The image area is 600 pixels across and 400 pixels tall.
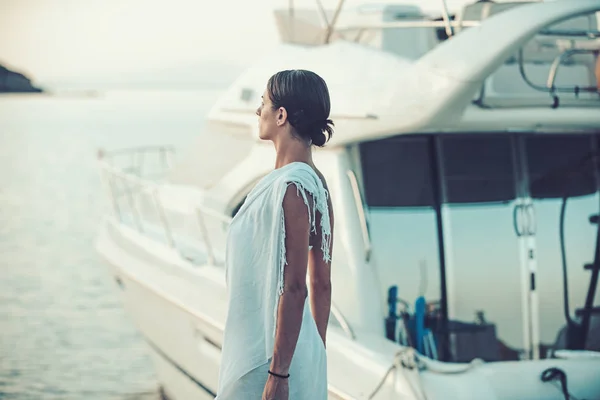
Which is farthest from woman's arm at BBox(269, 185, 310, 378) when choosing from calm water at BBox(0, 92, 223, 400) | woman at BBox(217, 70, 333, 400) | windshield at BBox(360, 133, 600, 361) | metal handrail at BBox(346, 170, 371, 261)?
calm water at BBox(0, 92, 223, 400)

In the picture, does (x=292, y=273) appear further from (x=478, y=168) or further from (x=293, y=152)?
(x=478, y=168)

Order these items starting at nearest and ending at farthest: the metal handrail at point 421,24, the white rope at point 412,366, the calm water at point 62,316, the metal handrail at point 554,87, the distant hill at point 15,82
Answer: the white rope at point 412,366
the metal handrail at point 554,87
the metal handrail at point 421,24
the calm water at point 62,316
the distant hill at point 15,82

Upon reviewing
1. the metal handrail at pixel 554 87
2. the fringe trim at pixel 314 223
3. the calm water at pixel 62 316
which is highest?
the metal handrail at pixel 554 87

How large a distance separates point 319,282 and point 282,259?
0.29 m

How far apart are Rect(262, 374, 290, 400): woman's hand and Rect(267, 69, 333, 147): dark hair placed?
27.5 inches

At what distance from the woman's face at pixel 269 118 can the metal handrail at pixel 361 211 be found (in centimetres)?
171

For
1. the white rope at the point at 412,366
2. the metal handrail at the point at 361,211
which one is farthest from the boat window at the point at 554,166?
the white rope at the point at 412,366

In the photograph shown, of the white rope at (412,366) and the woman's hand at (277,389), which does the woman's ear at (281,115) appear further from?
the white rope at (412,366)

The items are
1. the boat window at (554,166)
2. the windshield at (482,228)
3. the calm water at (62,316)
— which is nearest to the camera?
the windshield at (482,228)

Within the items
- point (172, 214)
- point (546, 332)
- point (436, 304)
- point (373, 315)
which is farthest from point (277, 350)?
point (172, 214)

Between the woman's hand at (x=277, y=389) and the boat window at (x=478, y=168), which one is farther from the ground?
the boat window at (x=478, y=168)

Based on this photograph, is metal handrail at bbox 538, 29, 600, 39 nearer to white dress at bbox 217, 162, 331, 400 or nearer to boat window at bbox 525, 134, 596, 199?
boat window at bbox 525, 134, 596, 199

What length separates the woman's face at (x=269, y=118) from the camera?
2.34 metres

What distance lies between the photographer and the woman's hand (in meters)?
2.25
